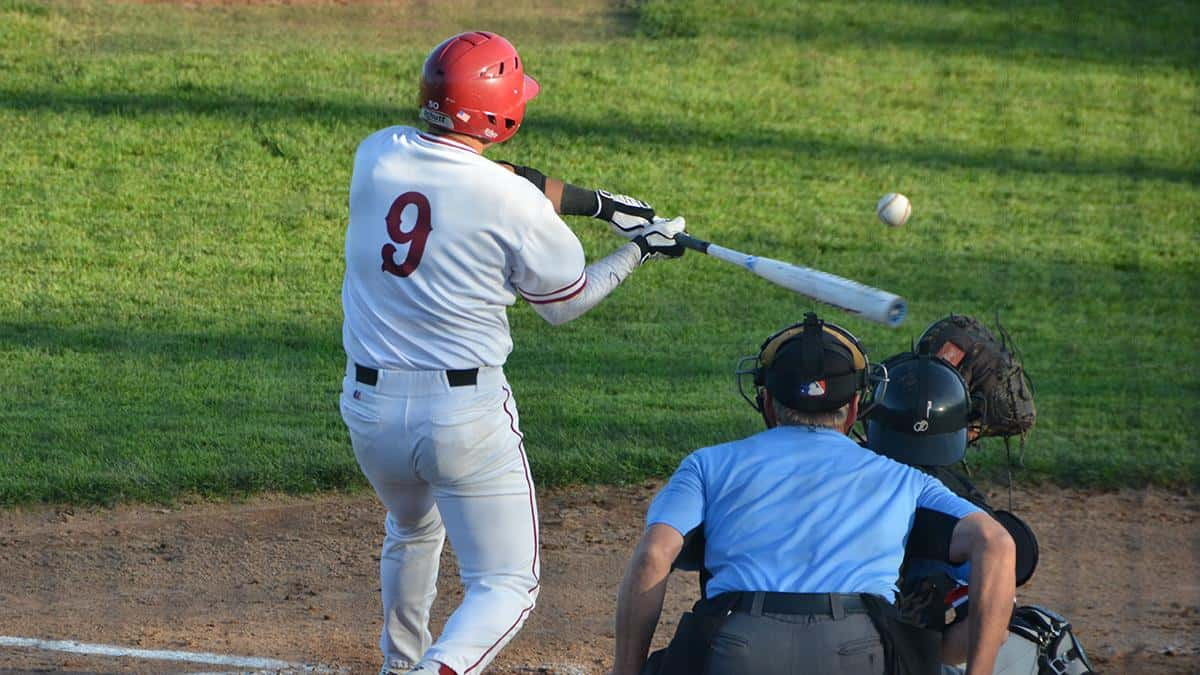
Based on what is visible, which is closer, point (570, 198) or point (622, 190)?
point (570, 198)

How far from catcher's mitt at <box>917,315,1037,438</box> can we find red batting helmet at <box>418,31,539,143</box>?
5.06 feet

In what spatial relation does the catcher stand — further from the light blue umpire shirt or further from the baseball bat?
the baseball bat

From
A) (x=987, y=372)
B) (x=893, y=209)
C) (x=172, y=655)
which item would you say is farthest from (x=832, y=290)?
(x=893, y=209)

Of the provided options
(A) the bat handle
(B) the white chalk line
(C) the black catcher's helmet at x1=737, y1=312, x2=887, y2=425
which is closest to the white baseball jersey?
(A) the bat handle

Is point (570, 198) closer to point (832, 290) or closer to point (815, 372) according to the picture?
point (832, 290)

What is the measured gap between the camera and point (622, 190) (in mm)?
12844

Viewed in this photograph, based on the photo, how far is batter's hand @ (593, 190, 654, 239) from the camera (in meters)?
5.16

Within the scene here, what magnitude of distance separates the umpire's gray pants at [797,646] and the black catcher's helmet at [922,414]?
3.57ft

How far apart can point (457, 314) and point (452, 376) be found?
17cm

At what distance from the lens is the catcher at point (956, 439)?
12.7 ft

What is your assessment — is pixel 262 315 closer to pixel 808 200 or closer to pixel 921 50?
pixel 808 200

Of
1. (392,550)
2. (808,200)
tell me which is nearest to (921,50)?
(808,200)

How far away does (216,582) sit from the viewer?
6.21 m

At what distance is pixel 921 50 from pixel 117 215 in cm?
931
